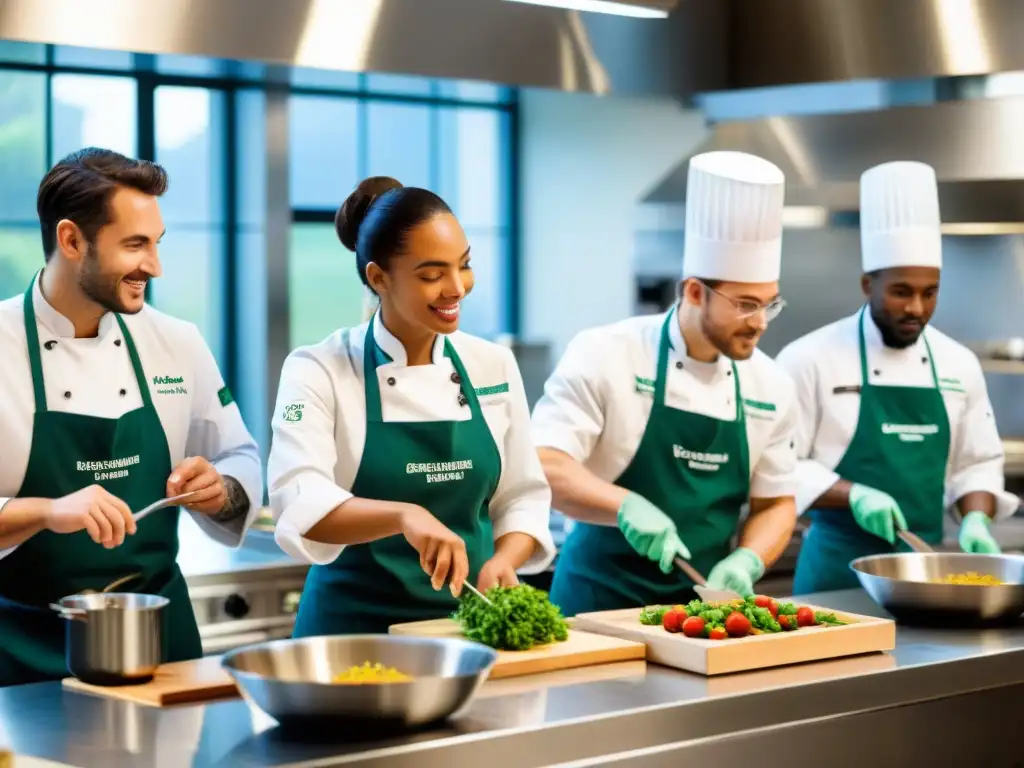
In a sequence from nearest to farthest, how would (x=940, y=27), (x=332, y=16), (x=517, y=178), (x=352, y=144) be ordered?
(x=332, y=16), (x=940, y=27), (x=352, y=144), (x=517, y=178)

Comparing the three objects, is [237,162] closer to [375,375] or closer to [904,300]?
[904,300]

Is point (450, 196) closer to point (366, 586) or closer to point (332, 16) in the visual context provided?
point (332, 16)

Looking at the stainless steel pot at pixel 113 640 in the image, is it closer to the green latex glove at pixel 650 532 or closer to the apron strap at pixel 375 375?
the apron strap at pixel 375 375

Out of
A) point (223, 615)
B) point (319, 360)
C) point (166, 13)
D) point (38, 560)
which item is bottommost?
point (223, 615)

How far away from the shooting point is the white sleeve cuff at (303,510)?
2633 millimetres

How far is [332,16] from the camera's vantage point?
13.3ft

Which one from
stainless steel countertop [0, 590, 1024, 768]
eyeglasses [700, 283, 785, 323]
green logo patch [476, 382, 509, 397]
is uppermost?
eyeglasses [700, 283, 785, 323]

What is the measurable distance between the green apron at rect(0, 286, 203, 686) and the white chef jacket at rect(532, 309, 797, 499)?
0.88 m

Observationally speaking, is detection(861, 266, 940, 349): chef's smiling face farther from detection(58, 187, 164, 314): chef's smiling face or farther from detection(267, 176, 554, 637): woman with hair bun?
detection(58, 187, 164, 314): chef's smiling face

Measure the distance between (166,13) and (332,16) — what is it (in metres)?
0.47

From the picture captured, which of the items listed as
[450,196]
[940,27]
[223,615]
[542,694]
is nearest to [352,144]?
[450,196]

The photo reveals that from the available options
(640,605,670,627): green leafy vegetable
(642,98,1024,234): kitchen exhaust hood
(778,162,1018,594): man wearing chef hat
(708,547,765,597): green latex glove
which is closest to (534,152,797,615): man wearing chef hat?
(708,547,765,597): green latex glove

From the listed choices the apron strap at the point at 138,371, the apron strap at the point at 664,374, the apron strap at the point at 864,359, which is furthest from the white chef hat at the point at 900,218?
the apron strap at the point at 138,371

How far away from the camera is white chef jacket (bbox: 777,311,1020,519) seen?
3.90m
